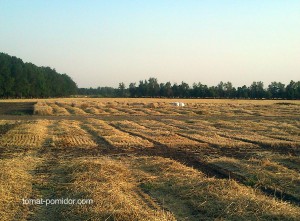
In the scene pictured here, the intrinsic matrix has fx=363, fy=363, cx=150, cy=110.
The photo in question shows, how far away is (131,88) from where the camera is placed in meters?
148

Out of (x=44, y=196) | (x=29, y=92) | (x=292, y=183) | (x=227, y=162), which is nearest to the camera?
(x=44, y=196)

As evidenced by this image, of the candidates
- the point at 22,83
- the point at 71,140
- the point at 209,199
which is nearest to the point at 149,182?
the point at 209,199

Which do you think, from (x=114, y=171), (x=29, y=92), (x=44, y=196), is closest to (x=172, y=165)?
(x=114, y=171)

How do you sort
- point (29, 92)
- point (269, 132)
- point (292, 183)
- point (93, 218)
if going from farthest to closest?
point (29, 92) → point (269, 132) → point (292, 183) → point (93, 218)

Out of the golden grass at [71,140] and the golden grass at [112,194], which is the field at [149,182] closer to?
the golden grass at [112,194]

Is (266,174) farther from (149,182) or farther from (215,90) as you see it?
(215,90)

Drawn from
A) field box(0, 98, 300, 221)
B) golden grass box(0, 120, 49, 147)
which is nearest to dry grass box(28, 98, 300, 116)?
golden grass box(0, 120, 49, 147)

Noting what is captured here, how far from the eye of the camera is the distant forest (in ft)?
356

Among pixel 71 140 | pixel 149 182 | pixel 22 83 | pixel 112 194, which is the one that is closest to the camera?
pixel 112 194

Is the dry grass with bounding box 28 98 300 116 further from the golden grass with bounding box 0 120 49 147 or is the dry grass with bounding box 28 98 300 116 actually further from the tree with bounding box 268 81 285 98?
the tree with bounding box 268 81 285 98

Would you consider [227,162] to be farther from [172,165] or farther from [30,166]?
[30,166]

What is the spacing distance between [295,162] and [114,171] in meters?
7.21

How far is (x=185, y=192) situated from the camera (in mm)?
Result: 9414

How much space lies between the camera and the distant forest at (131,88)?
109 meters
